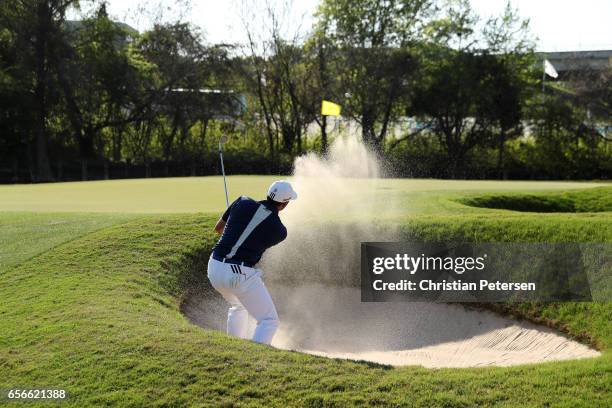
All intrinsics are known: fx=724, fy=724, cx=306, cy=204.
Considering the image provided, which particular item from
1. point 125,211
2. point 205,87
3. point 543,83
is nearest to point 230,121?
point 205,87

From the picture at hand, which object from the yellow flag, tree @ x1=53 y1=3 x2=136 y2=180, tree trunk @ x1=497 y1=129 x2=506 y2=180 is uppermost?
tree @ x1=53 y1=3 x2=136 y2=180

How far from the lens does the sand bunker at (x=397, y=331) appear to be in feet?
30.5

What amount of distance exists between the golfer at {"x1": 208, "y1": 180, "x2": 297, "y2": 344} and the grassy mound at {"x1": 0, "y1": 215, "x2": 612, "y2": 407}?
19.7 inches

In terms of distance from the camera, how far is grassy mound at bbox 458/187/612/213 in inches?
742

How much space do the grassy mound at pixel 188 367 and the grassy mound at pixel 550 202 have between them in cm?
923

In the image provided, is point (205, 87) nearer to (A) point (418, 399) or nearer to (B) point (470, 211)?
(B) point (470, 211)

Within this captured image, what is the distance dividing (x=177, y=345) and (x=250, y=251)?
4.23 feet

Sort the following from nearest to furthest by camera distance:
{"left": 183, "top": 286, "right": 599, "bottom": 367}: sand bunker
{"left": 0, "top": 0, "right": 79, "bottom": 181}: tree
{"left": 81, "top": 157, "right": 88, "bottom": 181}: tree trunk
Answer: {"left": 183, "top": 286, "right": 599, "bottom": 367}: sand bunker, {"left": 0, "top": 0, "right": 79, "bottom": 181}: tree, {"left": 81, "top": 157, "right": 88, "bottom": 181}: tree trunk

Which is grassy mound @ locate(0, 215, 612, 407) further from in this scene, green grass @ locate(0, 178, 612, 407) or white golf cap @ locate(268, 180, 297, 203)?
white golf cap @ locate(268, 180, 297, 203)

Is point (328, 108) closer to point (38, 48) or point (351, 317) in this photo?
point (38, 48)

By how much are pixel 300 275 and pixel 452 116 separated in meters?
37.7

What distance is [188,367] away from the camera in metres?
6.86

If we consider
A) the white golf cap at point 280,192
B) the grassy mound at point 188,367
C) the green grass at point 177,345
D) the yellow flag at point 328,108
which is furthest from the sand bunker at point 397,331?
the yellow flag at point 328,108

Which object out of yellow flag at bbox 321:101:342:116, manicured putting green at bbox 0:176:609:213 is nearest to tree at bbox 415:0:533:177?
yellow flag at bbox 321:101:342:116
